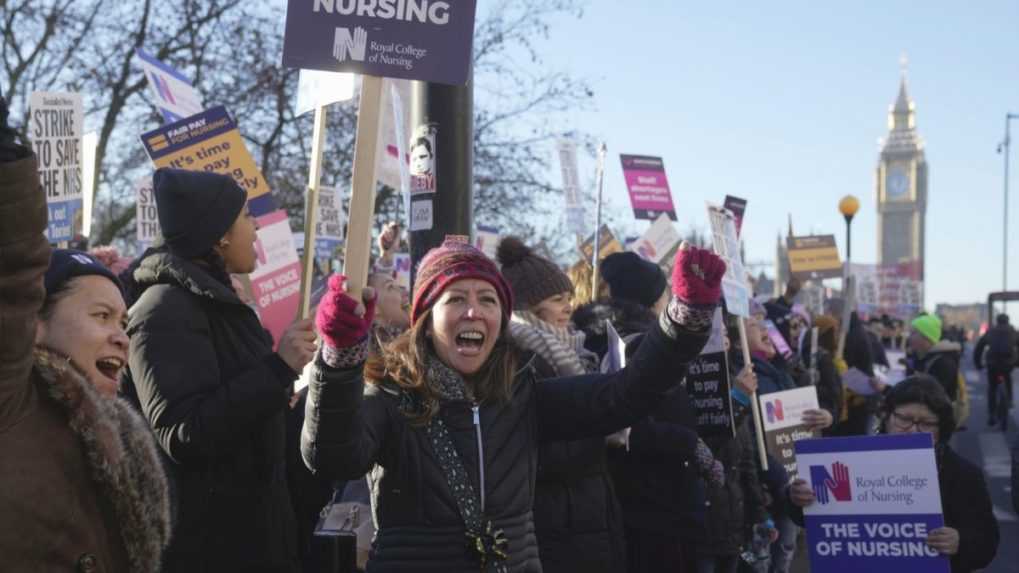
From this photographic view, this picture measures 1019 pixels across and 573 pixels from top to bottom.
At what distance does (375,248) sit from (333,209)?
8.92 metres

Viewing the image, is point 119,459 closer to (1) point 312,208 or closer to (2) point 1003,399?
(1) point 312,208

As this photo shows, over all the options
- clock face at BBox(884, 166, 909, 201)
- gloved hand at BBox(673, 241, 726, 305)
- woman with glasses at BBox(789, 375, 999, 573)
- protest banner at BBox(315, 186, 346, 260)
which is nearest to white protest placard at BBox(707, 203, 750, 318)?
woman with glasses at BBox(789, 375, 999, 573)

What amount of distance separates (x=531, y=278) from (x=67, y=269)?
2.61 meters

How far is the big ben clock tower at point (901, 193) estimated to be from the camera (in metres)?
173

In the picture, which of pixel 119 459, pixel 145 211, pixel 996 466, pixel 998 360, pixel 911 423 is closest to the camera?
pixel 119 459

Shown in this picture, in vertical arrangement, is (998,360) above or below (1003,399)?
above

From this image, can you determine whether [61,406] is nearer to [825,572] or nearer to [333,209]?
[825,572]

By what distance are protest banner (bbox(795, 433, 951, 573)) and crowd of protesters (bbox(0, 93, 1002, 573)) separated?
0.07 m

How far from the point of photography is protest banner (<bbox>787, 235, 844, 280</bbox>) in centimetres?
2164

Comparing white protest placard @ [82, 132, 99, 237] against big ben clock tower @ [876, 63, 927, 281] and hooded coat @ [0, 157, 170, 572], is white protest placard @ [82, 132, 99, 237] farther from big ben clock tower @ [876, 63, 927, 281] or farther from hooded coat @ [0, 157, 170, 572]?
big ben clock tower @ [876, 63, 927, 281]

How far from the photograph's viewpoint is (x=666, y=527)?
5.43 m

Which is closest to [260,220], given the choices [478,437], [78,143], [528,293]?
[78,143]

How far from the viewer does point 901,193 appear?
178 meters

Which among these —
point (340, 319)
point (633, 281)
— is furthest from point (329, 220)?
point (340, 319)
